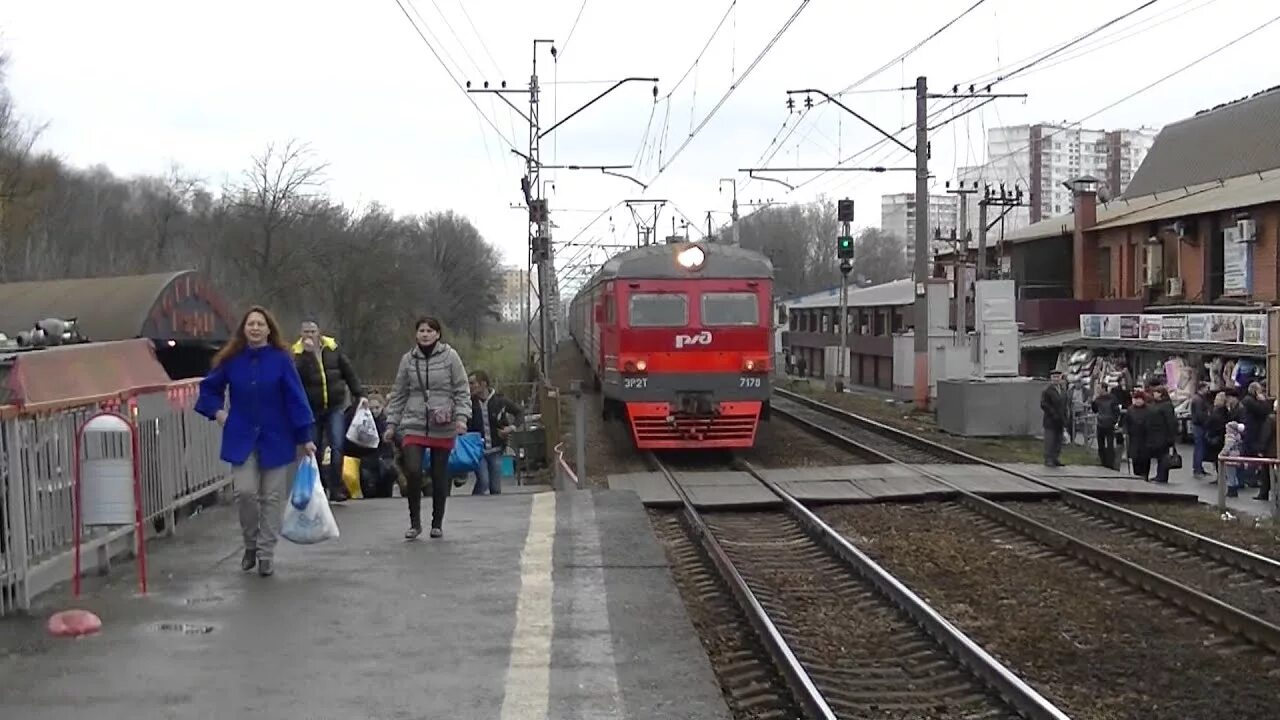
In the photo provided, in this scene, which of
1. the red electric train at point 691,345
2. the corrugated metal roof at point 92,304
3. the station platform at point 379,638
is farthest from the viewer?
the red electric train at point 691,345

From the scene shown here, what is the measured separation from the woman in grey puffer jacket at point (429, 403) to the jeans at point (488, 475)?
4.33 metres

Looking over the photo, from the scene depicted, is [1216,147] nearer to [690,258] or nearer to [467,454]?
[690,258]

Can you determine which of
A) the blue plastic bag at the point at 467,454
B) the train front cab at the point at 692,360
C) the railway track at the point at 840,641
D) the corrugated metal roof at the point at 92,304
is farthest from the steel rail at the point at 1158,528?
the corrugated metal roof at the point at 92,304

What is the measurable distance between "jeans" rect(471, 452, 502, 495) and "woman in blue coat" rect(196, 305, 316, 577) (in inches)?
227

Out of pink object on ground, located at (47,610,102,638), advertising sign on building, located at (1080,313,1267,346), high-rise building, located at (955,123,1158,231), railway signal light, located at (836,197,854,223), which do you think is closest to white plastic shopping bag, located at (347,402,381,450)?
pink object on ground, located at (47,610,102,638)

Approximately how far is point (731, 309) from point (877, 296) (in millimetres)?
32375

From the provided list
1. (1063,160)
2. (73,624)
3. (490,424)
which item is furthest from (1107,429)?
(1063,160)

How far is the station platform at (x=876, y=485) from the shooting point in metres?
14.8

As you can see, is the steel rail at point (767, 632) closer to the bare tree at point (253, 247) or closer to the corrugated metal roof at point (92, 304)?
the corrugated metal roof at point (92, 304)

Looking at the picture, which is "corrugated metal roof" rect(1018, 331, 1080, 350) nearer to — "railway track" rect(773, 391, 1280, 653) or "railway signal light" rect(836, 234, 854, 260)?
"railway signal light" rect(836, 234, 854, 260)

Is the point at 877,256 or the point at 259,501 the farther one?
the point at 877,256

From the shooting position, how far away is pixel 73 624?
252 inches

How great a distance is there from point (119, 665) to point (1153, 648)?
20.5 feet

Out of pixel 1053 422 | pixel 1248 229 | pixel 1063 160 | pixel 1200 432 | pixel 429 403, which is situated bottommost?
pixel 1200 432
